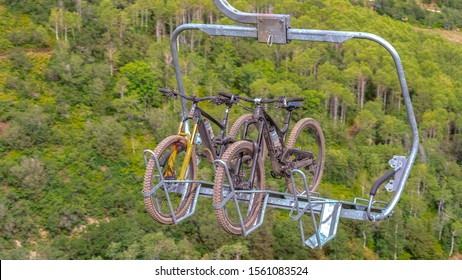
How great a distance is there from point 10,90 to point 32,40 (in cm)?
543

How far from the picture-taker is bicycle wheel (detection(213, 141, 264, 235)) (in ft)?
25.5

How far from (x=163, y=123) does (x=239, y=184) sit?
36364 mm

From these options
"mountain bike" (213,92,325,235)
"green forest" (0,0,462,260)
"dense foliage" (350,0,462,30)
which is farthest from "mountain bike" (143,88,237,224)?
"dense foliage" (350,0,462,30)

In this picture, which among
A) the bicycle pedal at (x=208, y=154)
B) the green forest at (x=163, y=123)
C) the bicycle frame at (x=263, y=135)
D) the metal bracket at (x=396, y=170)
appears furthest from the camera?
the green forest at (x=163, y=123)

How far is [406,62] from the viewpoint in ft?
173

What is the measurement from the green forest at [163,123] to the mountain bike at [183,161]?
999 inches

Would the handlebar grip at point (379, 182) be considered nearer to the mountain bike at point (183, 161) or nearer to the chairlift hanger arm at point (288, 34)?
the chairlift hanger arm at point (288, 34)

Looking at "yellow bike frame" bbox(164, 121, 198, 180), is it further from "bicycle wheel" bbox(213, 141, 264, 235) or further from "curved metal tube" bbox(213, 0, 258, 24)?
"curved metal tube" bbox(213, 0, 258, 24)

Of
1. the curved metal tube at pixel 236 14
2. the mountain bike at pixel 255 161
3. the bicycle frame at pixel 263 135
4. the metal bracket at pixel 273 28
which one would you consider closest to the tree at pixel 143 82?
the mountain bike at pixel 255 161

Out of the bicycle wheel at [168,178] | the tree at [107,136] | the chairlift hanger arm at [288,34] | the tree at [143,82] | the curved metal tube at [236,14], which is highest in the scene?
the curved metal tube at [236,14]

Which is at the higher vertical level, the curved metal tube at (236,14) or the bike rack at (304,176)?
the curved metal tube at (236,14)

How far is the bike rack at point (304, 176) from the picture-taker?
734 cm
